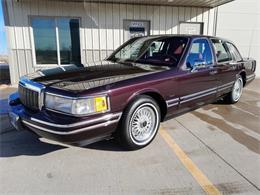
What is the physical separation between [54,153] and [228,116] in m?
3.63

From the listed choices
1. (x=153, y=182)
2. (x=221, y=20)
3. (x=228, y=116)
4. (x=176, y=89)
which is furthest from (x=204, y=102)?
(x=221, y=20)

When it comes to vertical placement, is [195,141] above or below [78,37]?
below

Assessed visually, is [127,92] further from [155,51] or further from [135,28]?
[135,28]

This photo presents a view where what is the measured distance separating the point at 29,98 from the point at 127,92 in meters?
1.31

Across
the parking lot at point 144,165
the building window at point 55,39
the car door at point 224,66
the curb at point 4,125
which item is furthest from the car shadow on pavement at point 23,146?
the building window at point 55,39

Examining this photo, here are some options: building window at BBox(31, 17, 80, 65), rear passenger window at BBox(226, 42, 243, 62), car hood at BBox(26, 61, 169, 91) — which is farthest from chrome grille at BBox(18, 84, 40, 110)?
building window at BBox(31, 17, 80, 65)

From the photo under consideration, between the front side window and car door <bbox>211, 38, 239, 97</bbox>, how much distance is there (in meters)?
0.25

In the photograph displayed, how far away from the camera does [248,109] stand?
5.54 m

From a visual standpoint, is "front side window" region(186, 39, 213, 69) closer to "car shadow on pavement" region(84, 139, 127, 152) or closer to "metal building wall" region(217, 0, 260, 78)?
"car shadow on pavement" region(84, 139, 127, 152)

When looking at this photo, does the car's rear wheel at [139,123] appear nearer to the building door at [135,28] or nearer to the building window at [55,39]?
the building door at [135,28]

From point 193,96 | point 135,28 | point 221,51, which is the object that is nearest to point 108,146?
point 193,96

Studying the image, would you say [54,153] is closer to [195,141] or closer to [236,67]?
[195,141]

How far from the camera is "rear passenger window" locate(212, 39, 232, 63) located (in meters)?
4.78

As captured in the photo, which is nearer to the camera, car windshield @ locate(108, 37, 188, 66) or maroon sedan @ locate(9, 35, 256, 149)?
maroon sedan @ locate(9, 35, 256, 149)
